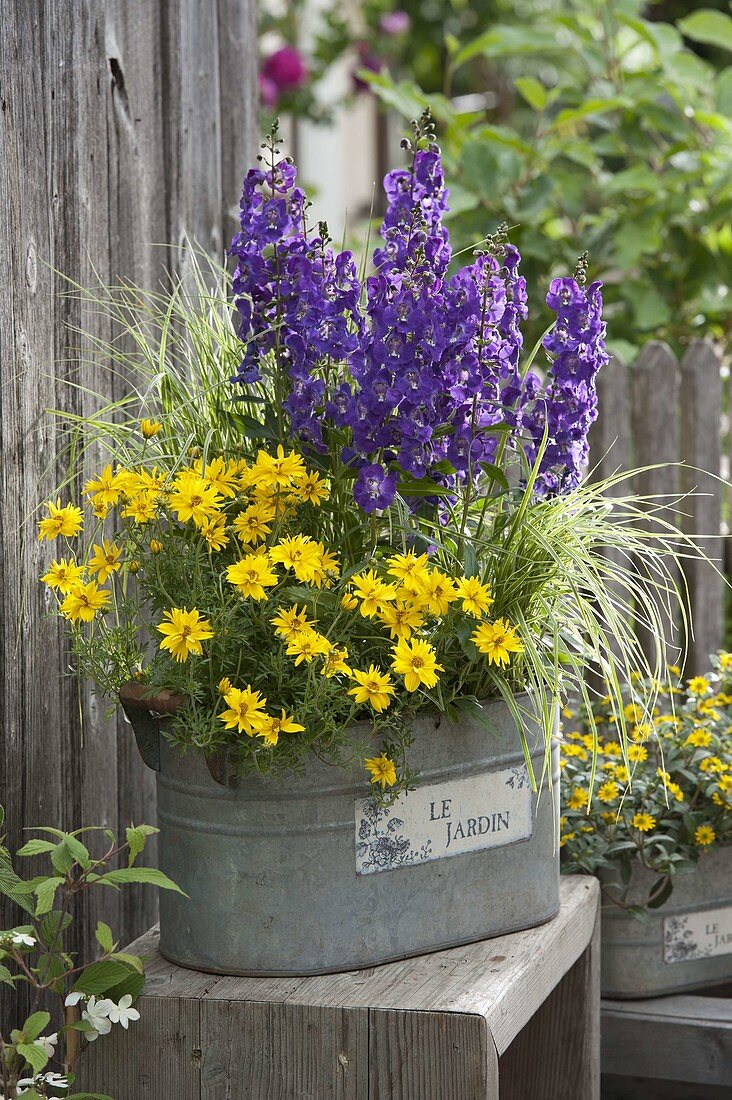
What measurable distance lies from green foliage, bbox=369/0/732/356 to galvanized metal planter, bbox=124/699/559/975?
64.5 inches

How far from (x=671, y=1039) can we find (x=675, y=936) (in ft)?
0.43

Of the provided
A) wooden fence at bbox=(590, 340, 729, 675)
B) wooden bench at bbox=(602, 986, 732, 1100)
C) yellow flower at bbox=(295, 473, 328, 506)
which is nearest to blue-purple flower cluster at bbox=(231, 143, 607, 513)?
yellow flower at bbox=(295, 473, 328, 506)

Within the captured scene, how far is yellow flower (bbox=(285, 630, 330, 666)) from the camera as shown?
1076mm

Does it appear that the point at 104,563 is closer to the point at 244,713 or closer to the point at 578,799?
the point at 244,713

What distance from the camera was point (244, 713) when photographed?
3.54 ft

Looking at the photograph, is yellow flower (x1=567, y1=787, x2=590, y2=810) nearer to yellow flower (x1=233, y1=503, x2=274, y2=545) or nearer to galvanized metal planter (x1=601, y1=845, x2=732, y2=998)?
galvanized metal planter (x1=601, y1=845, x2=732, y2=998)

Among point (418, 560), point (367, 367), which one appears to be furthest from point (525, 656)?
point (367, 367)

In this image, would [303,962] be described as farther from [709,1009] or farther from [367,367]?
[709,1009]

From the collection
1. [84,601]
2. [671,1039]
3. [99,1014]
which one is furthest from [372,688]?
[671,1039]

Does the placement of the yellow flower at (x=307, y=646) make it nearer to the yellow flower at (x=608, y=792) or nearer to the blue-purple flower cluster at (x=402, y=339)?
the blue-purple flower cluster at (x=402, y=339)

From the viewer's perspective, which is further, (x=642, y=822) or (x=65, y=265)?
(x=642, y=822)

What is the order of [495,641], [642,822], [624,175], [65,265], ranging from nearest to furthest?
[495,641]
[65,265]
[642,822]
[624,175]

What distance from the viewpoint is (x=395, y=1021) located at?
1.11 meters

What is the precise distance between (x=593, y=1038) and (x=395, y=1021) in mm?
494
